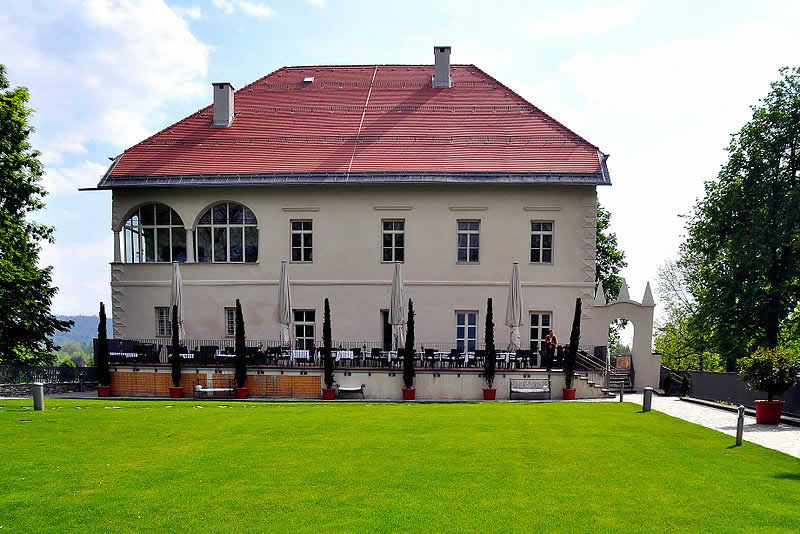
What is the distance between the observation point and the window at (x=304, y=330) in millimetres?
26109

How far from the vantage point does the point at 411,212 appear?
26047mm

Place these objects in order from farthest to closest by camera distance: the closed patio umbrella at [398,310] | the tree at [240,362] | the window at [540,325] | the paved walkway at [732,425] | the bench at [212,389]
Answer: the window at [540,325] < the closed patio umbrella at [398,310] < the tree at [240,362] < the bench at [212,389] < the paved walkway at [732,425]

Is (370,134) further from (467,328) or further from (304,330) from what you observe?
(467,328)

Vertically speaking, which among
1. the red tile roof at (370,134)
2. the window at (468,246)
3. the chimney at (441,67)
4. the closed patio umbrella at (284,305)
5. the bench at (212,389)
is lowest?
the bench at (212,389)

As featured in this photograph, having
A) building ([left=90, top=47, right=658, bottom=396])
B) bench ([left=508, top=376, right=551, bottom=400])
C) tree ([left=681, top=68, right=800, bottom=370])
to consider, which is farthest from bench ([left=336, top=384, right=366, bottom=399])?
tree ([left=681, top=68, right=800, bottom=370])

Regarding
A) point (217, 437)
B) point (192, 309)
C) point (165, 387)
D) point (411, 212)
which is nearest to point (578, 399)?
point (411, 212)

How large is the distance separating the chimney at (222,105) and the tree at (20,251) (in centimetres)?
847

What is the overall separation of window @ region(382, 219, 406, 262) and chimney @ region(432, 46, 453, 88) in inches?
354

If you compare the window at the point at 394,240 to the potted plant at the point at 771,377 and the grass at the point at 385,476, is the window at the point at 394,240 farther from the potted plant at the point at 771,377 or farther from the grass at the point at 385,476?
the potted plant at the point at 771,377

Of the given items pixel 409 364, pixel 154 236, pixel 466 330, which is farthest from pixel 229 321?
pixel 466 330

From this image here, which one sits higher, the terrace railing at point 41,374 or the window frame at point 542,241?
the window frame at point 542,241

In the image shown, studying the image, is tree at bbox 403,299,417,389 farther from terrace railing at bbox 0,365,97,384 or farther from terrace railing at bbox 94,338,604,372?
terrace railing at bbox 0,365,97,384

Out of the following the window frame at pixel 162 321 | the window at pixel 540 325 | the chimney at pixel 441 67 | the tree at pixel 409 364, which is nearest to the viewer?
the tree at pixel 409 364

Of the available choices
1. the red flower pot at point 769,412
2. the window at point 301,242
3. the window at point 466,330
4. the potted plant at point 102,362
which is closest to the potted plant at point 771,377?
the red flower pot at point 769,412
